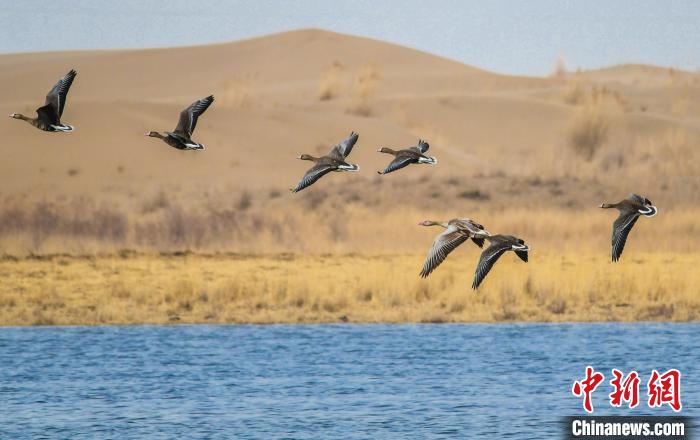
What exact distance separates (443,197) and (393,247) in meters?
8.20

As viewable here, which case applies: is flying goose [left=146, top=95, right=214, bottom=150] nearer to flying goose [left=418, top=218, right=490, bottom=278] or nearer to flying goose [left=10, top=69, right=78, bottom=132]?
flying goose [left=10, top=69, right=78, bottom=132]

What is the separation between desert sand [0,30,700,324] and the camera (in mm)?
41469

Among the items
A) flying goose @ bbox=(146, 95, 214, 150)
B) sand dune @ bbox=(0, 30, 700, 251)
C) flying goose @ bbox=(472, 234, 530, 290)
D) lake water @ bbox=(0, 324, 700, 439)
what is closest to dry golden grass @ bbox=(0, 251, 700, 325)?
lake water @ bbox=(0, 324, 700, 439)

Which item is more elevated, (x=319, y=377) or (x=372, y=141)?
(x=372, y=141)

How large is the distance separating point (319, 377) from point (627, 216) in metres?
10.4

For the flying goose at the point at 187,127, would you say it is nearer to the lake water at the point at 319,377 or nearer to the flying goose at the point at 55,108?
the flying goose at the point at 55,108

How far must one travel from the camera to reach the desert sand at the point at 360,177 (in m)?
41.5

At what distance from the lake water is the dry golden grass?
48 centimetres

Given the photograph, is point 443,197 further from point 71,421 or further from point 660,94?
point 660,94

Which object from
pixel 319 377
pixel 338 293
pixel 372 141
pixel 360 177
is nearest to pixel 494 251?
pixel 319 377

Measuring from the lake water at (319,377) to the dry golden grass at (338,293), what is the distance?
0.48m

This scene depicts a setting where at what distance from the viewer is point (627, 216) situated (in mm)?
18266

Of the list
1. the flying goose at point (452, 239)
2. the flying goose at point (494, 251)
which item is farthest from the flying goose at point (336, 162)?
the flying goose at point (494, 251)

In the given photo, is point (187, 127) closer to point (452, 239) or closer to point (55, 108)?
point (55, 108)
